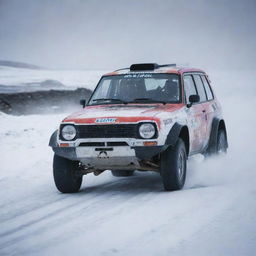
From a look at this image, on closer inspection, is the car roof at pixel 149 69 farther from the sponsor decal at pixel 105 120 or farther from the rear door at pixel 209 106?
the sponsor decal at pixel 105 120

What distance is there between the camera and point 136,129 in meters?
7.13

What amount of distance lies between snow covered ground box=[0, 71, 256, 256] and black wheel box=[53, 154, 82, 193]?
0.14 metres

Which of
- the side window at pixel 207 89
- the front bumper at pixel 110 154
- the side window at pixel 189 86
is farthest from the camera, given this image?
the side window at pixel 207 89

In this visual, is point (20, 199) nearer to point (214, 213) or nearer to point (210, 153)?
point (214, 213)

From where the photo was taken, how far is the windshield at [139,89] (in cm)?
823

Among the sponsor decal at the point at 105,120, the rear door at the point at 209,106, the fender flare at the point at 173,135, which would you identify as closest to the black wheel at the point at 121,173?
the rear door at the point at 209,106

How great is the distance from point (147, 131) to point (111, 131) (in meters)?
0.45

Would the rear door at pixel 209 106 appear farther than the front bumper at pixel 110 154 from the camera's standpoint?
Yes

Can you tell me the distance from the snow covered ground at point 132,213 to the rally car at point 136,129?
36cm

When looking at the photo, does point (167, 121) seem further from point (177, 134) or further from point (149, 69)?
point (149, 69)

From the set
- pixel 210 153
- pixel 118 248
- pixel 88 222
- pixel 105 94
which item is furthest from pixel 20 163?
pixel 118 248

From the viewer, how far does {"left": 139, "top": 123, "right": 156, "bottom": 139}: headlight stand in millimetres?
7121

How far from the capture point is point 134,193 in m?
7.59

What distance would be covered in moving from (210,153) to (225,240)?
4.62 metres
